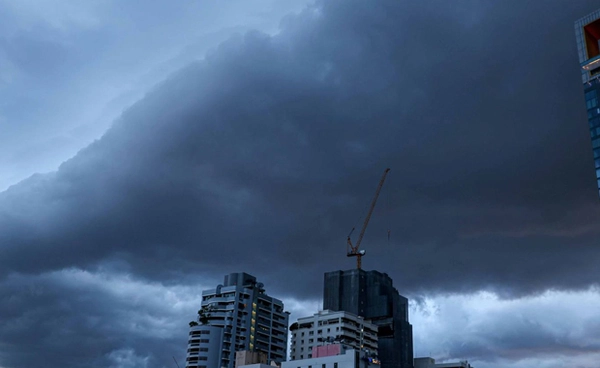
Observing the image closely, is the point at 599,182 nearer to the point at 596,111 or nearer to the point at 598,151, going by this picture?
the point at 598,151

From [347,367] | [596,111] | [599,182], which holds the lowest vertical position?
[347,367]

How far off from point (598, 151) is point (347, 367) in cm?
10486

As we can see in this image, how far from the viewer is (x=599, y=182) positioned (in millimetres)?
187375

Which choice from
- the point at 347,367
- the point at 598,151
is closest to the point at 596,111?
the point at 598,151

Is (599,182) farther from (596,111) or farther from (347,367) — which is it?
(347,367)

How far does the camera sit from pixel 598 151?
621 ft

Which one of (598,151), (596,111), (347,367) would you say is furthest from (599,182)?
(347,367)

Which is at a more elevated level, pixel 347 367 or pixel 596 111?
pixel 596 111

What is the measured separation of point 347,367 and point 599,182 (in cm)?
9837

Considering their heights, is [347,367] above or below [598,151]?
below

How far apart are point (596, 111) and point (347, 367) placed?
116 metres

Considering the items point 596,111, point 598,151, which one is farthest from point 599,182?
point 596,111

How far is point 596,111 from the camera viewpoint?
195750 millimetres

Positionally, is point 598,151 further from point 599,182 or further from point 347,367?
point 347,367
